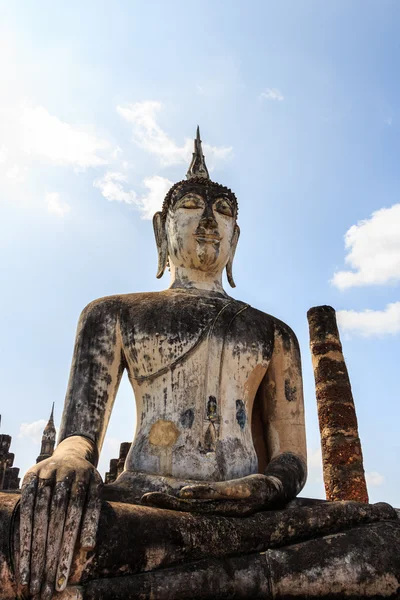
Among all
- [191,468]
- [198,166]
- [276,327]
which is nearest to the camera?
[191,468]

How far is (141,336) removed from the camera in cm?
379

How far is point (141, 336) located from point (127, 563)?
158 cm

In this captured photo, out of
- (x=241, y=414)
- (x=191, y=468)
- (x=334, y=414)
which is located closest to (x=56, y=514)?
(x=191, y=468)

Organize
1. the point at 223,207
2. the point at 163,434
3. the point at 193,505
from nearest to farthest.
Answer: the point at 193,505, the point at 163,434, the point at 223,207

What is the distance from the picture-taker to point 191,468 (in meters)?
3.34

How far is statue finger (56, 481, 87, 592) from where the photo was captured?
228 centimetres

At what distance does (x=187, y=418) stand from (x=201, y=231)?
1.38 m

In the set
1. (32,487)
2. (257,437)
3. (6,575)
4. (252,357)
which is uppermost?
(252,357)

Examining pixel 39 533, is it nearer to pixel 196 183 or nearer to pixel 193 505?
pixel 193 505

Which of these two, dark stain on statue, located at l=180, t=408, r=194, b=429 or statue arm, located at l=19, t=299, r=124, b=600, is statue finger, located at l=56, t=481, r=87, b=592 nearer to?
statue arm, located at l=19, t=299, r=124, b=600

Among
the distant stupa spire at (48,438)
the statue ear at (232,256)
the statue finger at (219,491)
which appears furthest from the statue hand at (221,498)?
the distant stupa spire at (48,438)

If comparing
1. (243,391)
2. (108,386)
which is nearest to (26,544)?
(108,386)

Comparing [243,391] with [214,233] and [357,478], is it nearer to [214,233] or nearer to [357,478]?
[214,233]

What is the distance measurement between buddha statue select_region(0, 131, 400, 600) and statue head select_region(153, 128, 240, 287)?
0.04ft
